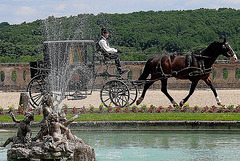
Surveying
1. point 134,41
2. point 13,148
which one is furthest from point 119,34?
point 13,148

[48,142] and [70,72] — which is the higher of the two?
[70,72]

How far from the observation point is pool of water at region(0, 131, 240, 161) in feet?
28.1

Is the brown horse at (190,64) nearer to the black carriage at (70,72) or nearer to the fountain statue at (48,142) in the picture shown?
the black carriage at (70,72)

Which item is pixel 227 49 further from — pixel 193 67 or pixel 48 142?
pixel 48 142

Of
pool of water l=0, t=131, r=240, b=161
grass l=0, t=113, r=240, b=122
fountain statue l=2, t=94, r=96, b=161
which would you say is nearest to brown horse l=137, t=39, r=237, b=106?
grass l=0, t=113, r=240, b=122

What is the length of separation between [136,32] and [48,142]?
36112 mm

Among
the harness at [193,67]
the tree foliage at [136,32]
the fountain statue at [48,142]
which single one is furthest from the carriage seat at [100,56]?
the tree foliage at [136,32]

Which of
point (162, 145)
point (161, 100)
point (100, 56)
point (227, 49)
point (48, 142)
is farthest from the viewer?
point (161, 100)

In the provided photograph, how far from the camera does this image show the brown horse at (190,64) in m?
14.5

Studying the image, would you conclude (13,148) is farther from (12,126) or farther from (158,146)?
(12,126)

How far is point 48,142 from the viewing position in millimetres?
8047

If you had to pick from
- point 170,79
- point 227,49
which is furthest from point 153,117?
point 170,79

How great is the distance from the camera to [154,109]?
1385cm

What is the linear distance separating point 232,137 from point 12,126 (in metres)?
4.65
